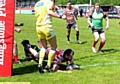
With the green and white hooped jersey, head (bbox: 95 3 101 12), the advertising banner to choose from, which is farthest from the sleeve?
the green and white hooped jersey

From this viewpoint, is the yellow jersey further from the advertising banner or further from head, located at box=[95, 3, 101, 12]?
head, located at box=[95, 3, 101, 12]

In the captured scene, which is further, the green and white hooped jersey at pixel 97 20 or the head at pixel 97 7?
the green and white hooped jersey at pixel 97 20

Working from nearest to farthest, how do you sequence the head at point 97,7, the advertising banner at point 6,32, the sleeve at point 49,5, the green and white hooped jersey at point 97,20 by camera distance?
1. the advertising banner at point 6,32
2. the sleeve at point 49,5
3. the head at point 97,7
4. the green and white hooped jersey at point 97,20

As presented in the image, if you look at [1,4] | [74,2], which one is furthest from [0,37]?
[74,2]

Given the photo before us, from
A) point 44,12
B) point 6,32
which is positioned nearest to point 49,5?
point 44,12

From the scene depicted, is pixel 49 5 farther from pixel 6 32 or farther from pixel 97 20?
pixel 97 20

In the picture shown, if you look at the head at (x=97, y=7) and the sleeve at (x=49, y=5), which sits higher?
the sleeve at (x=49, y=5)

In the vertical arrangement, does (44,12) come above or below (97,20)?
above

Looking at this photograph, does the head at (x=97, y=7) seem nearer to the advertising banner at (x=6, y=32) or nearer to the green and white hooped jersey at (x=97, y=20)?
the green and white hooped jersey at (x=97, y=20)

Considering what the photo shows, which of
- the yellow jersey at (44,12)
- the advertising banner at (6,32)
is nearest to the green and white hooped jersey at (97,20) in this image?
→ the yellow jersey at (44,12)

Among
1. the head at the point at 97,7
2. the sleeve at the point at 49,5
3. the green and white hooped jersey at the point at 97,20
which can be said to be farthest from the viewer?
the green and white hooped jersey at the point at 97,20

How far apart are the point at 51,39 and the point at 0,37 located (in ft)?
4.19

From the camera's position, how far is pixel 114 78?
7645 millimetres

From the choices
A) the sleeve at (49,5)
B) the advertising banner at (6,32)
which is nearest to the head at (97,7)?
the sleeve at (49,5)
